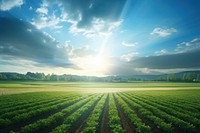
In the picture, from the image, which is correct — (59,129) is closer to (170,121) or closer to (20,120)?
(20,120)

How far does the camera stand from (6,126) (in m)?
13.9

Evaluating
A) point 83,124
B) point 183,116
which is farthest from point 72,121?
point 183,116

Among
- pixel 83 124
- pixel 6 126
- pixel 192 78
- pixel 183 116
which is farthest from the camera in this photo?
pixel 192 78

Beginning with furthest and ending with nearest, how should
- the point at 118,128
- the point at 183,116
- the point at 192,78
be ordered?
the point at 192,78
the point at 183,116
the point at 118,128

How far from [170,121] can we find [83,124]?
872 centimetres

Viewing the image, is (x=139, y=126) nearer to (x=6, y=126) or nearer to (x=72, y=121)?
(x=72, y=121)

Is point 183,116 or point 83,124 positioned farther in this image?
point 183,116

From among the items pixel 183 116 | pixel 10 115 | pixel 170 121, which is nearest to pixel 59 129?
pixel 10 115

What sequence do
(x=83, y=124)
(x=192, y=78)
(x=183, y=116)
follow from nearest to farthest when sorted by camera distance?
(x=83, y=124)
(x=183, y=116)
(x=192, y=78)

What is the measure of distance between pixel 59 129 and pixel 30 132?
2190 mm

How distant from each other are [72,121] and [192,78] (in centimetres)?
20401

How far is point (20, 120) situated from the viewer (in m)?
15.4

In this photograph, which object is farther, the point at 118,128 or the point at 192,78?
the point at 192,78

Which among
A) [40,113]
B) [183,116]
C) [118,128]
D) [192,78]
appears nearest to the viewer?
[118,128]
